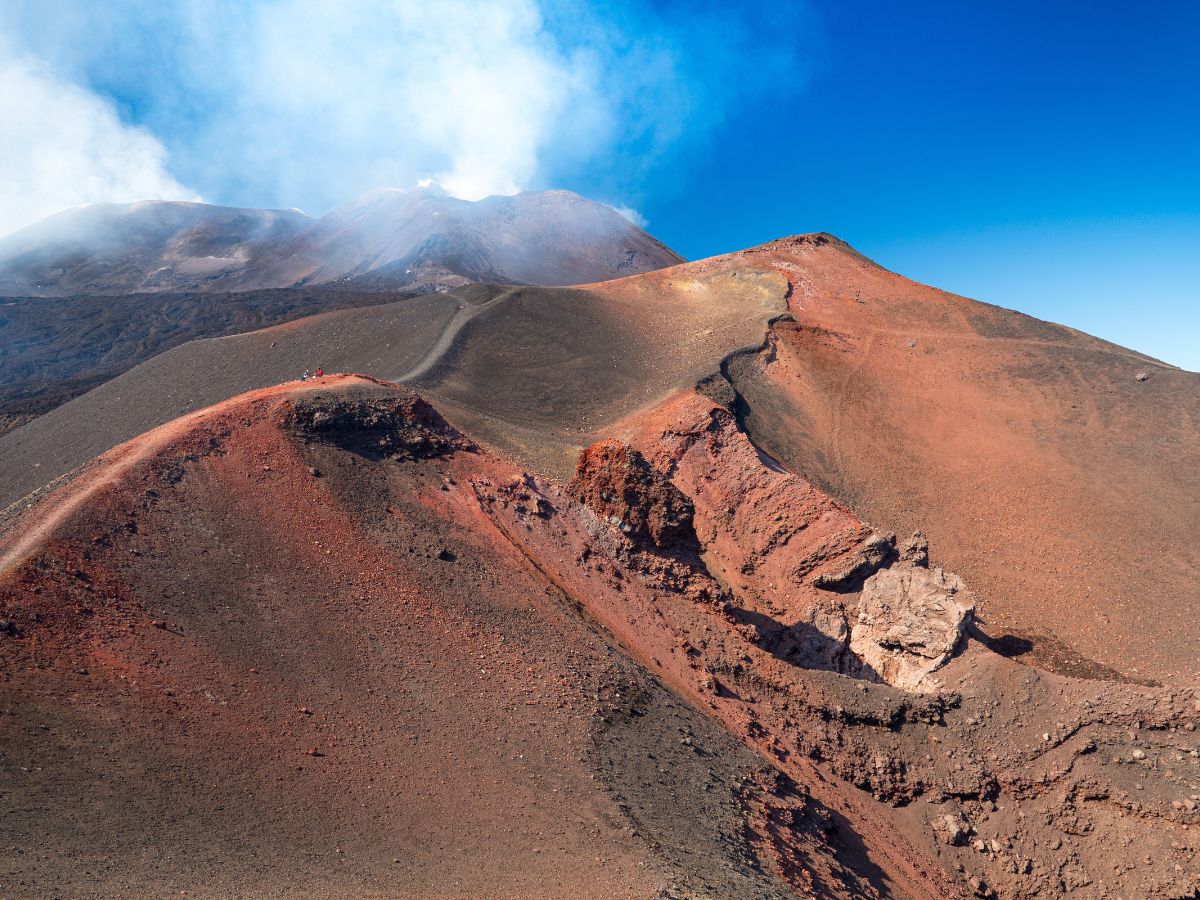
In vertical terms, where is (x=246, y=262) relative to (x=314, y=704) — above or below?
above

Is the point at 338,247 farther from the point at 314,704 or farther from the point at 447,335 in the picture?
the point at 314,704

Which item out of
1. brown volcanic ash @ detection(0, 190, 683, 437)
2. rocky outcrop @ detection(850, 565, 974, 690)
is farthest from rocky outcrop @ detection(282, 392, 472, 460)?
brown volcanic ash @ detection(0, 190, 683, 437)

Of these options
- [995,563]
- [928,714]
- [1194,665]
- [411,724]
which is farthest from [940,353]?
[411,724]

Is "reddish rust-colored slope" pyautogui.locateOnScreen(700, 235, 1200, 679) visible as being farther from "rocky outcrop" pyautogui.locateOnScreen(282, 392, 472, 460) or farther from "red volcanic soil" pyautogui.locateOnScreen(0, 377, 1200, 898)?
"rocky outcrop" pyautogui.locateOnScreen(282, 392, 472, 460)

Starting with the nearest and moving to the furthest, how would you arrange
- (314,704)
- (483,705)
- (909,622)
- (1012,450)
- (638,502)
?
(314,704) < (483,705) < (909,622) < (638,502) < (1012,450)

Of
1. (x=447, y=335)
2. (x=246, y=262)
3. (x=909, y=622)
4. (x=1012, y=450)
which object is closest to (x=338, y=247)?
(x=246, y=262)

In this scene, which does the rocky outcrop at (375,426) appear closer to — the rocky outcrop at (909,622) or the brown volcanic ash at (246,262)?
the rocky outcrop at (909,622)

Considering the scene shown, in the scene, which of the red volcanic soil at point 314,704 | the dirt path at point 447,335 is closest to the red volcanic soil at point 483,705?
the red volcanic soil at point 314,704

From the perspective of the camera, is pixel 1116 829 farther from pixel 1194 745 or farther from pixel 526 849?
pixel 526 849
